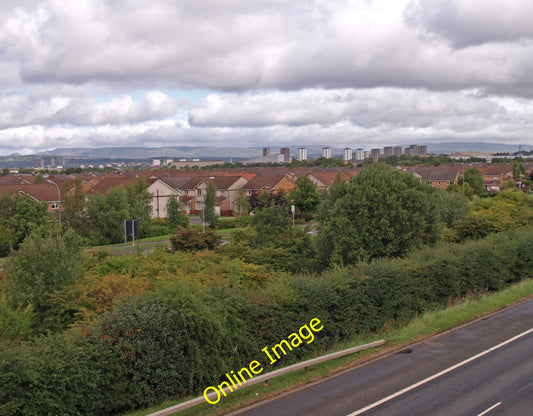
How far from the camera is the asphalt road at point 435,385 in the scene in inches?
411

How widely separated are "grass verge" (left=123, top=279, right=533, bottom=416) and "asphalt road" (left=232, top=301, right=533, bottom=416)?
315 millimetres

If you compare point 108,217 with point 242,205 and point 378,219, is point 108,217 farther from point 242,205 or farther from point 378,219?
point 378,219

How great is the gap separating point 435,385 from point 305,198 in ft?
214

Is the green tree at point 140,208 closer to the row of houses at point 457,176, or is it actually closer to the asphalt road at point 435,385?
the asphalt road at point 435,385

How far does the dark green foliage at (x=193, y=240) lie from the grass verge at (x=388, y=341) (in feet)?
54.7

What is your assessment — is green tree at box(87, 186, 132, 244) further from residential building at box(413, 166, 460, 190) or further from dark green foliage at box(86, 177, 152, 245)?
residential building at box(413, 166, 460, 190)

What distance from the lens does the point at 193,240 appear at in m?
32.0

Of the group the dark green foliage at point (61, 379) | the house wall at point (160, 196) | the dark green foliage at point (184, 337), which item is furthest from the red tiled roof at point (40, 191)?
the dark green foliage at point (61, 379)

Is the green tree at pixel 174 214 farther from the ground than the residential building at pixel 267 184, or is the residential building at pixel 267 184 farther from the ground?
the residential building at pixel 267 184

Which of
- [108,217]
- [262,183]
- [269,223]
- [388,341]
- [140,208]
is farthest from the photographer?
[262,183]

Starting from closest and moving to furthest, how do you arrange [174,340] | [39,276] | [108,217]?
1. [174,340]
2. [39,276]
3. [108,217]

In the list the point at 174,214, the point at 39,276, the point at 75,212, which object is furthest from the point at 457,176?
the point at 39,276

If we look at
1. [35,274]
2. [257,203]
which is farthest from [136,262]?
[257,203]

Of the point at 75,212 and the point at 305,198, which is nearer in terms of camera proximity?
the point at 75,212
